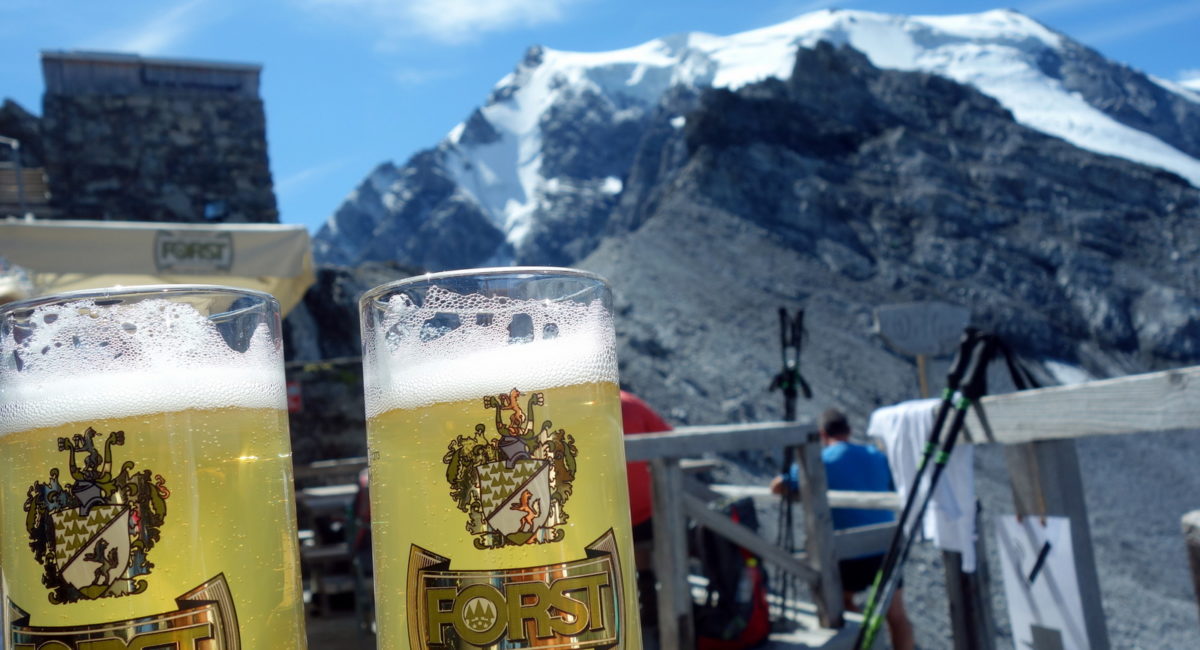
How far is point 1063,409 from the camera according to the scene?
7.19ft

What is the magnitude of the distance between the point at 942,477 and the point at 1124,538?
13194mm

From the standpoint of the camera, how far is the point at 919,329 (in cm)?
636

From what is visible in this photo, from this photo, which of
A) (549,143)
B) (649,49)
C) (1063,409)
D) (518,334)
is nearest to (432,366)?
(518,334)

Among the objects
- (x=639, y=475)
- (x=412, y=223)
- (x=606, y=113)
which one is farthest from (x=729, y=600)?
(x=606, y=113)

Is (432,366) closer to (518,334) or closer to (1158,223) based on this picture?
(518,334)

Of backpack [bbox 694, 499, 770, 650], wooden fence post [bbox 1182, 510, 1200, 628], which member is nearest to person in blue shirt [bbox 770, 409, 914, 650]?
backpack [bbox 694, 499, 770, 650]

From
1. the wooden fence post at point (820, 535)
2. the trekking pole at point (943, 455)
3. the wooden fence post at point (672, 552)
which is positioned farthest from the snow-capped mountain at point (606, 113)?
the trekking pole at point (943, 455)

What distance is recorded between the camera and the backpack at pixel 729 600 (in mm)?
3461

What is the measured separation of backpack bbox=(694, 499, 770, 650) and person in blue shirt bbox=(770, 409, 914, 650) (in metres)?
0.82

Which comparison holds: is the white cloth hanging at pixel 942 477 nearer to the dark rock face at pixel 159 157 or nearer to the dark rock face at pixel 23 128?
the dark rock face at pixel 159 157

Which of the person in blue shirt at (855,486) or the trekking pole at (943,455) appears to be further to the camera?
the person in blue shirt at (855,486)

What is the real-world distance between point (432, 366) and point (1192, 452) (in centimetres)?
2222

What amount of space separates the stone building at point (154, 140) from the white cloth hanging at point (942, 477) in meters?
9.11

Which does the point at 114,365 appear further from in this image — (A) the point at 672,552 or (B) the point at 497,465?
(A) the point at 672,552
